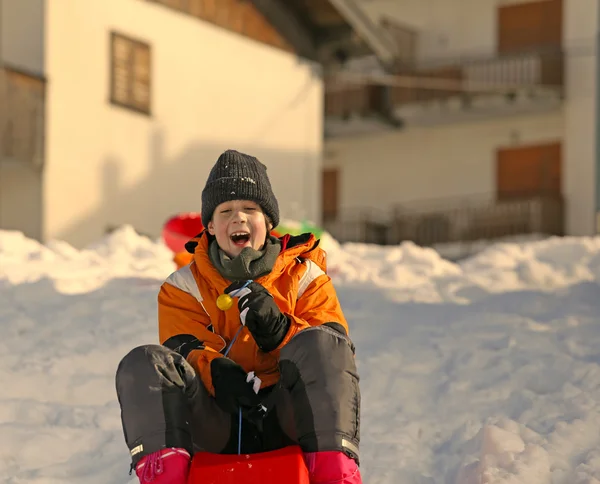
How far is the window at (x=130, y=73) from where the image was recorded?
16.5 meters

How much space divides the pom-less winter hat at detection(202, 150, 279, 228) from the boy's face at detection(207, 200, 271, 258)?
0.11 feet

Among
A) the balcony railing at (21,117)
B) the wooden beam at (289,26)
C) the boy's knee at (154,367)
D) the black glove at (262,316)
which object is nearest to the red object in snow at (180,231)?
the balcony railing at (21,117)

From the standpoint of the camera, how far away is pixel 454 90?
23719 mm

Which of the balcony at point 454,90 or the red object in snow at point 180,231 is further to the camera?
the balcony at point 454,90

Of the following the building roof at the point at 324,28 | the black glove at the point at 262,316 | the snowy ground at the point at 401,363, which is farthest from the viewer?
the building roof at the point at 324,28

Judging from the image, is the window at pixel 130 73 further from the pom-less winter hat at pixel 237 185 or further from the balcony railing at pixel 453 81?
the pom-less winter hat at pixel 237 185

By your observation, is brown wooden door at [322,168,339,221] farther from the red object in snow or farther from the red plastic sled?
the red plastic sled

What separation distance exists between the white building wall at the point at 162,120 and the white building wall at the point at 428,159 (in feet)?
17.6

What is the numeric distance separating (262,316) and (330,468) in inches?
23.2

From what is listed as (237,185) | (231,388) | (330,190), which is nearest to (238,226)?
(237,185)

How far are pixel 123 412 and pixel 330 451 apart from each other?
74cm

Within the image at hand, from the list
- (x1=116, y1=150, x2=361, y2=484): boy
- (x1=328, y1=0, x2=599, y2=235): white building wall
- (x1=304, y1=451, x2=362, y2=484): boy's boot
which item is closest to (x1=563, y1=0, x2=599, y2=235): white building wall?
(x1=328, y1=0, x2=599, y2=235): white building wall

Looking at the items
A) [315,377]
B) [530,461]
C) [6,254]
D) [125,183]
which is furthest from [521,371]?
[125,183]

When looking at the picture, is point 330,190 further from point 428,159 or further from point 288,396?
point 288,396
